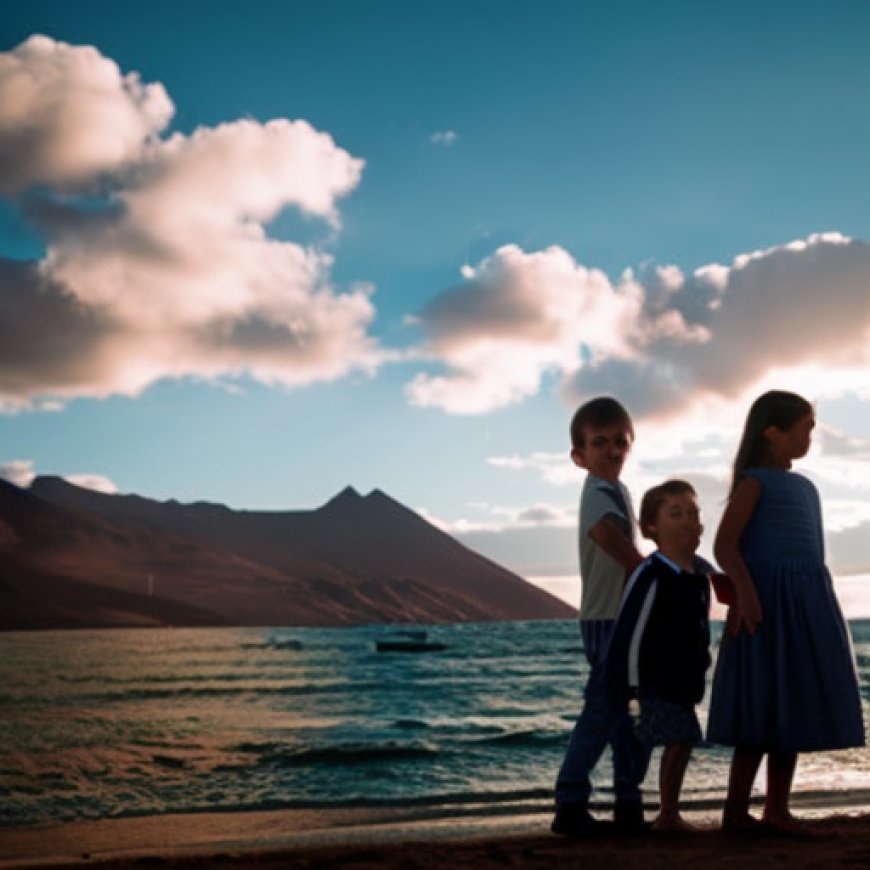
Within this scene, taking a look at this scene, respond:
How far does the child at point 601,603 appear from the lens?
151 inches

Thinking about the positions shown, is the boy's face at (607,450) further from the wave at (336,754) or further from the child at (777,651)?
the wave at (336,754)

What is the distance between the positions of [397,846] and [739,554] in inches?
72.3

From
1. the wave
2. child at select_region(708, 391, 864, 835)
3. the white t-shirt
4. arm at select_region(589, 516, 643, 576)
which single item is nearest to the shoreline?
child at select_region(708, 391, 864, 835)

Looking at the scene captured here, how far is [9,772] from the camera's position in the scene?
8.96 meters

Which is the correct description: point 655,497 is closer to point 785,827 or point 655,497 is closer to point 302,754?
point 785,827

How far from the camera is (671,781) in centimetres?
379

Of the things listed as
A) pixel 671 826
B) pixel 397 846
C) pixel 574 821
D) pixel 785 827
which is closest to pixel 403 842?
pixel 397 846

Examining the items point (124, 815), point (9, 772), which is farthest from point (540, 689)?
point (124, 815)

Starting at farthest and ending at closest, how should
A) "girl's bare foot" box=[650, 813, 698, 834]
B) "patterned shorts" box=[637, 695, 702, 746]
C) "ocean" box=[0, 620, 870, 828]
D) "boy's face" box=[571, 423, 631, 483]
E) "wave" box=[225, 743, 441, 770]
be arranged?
1. "wave" box=[225, 743, 441, 770]
2. "ocean" box=[0, 620, 870, 828]
3. "boy's face" box=[571, 423, 631, 483]
4. "girl's bare foot" box=[650, 813, 698, 834]
5. "patterned shorts" box=[637, 695, 702, 746]

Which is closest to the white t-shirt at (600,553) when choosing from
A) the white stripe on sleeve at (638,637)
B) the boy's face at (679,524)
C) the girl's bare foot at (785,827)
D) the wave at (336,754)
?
the boy's face at (679,524)

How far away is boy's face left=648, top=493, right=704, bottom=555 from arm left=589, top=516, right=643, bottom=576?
13 centimetres

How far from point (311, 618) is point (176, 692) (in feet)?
Answer: 562

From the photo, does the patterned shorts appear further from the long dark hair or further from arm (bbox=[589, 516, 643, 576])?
the long dark hair

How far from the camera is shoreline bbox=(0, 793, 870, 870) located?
3.40 meters
